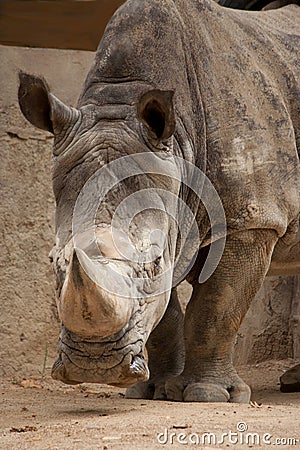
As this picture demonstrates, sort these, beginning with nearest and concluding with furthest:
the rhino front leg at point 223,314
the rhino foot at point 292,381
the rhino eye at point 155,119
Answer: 1. the rhino eye at point 155,119
2. the rhino front leg at point 223,314
3. the rhino foot at point 292,381

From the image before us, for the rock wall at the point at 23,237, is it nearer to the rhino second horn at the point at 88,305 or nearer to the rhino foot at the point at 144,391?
the rhino foot at the point at 144,391

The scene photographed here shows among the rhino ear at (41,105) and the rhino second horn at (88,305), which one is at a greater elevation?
the rhino ear at (41,105)

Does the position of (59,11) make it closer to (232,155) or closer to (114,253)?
(232,155)

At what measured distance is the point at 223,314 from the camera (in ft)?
19.7

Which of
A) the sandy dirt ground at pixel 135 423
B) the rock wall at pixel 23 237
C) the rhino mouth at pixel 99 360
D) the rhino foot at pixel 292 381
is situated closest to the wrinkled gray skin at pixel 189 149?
the rhino mouth at pixel 99 360

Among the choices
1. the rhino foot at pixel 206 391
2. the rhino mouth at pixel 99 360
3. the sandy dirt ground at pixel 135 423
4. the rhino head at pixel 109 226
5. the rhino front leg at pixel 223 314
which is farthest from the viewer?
the rhino front leg at pixel 223 314

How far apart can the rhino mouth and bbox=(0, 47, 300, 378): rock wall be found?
2.99 m

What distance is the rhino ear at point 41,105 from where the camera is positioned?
538cm

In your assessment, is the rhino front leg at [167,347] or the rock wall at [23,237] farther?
the rock wall at [23,237]

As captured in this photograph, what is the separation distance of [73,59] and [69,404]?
3.26m

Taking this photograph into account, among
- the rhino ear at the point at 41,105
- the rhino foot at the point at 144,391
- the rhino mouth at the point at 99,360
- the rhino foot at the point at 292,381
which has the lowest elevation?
the rhino foot at the point at 292,381

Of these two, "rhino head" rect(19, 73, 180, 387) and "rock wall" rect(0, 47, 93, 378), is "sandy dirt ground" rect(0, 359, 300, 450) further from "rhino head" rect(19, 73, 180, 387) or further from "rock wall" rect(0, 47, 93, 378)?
"rock wall" rect(0, 47, 93, 378)

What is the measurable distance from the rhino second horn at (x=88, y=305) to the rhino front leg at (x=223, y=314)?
1.27m

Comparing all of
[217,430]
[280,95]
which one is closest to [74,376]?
[217,430]
